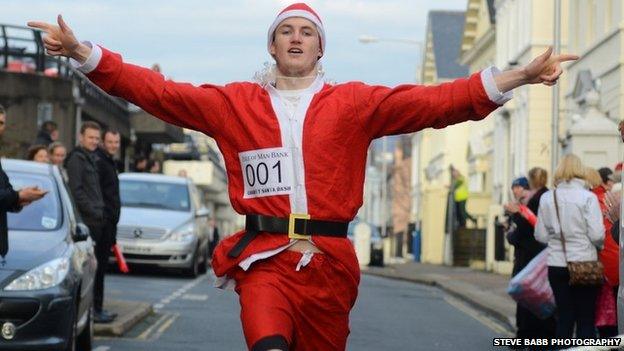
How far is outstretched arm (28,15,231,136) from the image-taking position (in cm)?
722

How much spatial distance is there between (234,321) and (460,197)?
3009 centimetres

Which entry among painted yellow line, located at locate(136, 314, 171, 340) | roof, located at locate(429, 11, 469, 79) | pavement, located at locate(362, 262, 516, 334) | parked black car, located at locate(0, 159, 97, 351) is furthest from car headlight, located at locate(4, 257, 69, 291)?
roof, located at locate(429, 11, 469, 79)

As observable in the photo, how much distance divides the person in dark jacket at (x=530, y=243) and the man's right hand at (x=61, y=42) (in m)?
8.82

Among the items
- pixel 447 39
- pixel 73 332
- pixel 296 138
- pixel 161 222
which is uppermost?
pixel 447 39

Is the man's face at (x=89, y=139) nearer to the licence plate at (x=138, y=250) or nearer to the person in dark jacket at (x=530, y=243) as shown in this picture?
the person in dark jacket at (x=530, y=243)

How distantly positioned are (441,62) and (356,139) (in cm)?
8186

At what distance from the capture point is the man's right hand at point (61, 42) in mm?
7039

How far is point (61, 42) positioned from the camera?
23.3ft

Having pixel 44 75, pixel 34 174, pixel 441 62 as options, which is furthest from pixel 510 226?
pixel 441 62

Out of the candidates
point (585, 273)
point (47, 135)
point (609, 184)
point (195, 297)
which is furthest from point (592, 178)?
point (47, 135)

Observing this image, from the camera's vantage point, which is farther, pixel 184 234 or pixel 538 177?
pixel 184 234

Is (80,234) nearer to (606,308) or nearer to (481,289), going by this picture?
(606,308)

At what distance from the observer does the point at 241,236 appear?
24.0ft

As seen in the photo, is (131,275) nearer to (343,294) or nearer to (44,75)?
(44,75)
